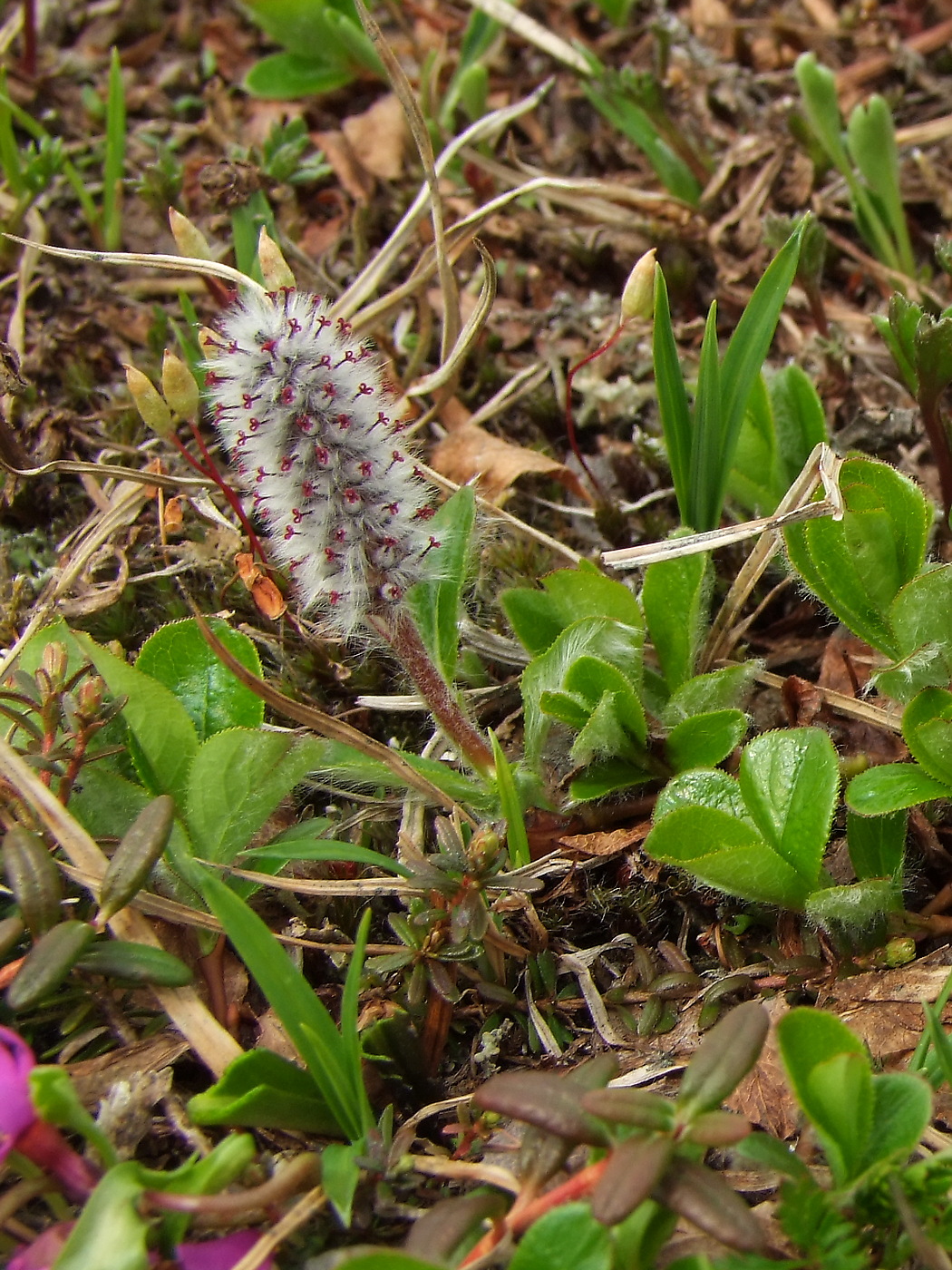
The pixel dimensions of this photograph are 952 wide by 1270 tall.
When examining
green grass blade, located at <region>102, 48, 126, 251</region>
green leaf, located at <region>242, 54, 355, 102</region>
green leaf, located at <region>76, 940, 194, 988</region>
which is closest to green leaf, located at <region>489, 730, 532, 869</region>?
green leaf, located at <region>76, 940, 194, 988</region>

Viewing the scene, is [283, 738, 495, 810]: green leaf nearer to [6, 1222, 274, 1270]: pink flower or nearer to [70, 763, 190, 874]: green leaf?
[70, 763, 190, 874]: green leaf

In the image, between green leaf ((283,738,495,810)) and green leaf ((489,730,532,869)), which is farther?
green leaf ((283,738,495,810))

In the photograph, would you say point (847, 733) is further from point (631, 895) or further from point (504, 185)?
point (504, 185)

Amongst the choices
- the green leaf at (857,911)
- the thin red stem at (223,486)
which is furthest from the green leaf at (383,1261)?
the thin red stem at (223,486)

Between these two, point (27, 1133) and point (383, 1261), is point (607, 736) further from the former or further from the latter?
point (27, 1133)

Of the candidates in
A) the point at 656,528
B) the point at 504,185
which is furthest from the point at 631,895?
the point at 504,185

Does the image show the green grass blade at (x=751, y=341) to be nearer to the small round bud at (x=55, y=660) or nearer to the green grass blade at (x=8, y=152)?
the small round bud at (x=55, y=660)

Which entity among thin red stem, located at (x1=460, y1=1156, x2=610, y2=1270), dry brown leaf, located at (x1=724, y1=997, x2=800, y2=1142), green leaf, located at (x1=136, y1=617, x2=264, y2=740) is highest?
green leaf, located at (x1=136, y1=617, x2=264, y2=740)
